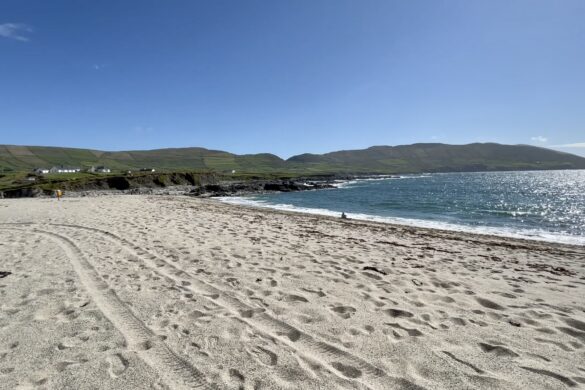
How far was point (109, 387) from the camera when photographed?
12.1 ft

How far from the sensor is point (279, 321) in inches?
213

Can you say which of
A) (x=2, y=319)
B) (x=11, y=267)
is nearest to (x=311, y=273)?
(x=2, y=319)

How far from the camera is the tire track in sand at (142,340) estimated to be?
386 cm

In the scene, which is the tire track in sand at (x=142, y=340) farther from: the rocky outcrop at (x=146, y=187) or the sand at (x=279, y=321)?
the rocky outcrop at (x=146, y=187)

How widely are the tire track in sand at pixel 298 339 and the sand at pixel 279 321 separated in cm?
2

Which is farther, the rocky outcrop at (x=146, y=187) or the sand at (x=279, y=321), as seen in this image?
the rocky outcrop at (x=146, y=187)

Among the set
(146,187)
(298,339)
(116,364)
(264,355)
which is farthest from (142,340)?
(146,187)

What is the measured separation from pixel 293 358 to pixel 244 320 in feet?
4.61

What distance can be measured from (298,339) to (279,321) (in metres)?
0.66

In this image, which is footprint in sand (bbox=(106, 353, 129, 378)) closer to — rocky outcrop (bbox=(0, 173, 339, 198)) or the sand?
the sand

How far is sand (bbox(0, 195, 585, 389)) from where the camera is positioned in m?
3.97

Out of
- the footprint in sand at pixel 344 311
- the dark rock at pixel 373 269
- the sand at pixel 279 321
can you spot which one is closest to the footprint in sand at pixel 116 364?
the sand at pixel 279 321

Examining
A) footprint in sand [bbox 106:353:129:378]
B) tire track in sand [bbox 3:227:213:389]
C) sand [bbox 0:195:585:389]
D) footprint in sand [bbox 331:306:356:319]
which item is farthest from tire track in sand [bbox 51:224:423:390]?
footprint in sand [bbox 106:353:129:378]

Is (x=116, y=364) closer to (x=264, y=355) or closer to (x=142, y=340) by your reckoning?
(x=142, y=340)
